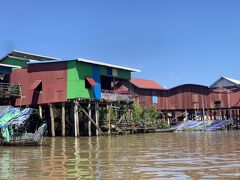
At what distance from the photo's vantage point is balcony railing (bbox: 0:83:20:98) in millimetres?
32312

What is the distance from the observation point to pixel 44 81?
33656mm

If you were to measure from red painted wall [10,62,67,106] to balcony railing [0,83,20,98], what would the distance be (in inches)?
20.9

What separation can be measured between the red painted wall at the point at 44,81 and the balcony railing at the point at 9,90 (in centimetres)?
53

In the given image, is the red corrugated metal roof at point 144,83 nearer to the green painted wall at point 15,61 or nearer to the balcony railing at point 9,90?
the green painted wall at point 15,61

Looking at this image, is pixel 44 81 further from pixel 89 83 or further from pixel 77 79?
pixel 89 83

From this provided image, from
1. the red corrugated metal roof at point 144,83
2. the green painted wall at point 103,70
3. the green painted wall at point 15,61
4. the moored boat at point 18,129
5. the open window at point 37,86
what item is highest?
the green painted wall at point 15,61

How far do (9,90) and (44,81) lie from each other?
→ 2913 millimetres

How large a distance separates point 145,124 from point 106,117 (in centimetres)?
552

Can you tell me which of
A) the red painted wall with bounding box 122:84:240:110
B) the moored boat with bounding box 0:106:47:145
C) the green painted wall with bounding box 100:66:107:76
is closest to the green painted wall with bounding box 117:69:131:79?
the green painted wall with bounding box 100:66:107:76

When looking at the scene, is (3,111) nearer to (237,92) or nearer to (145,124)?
(145,124)

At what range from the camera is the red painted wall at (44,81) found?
108 ft

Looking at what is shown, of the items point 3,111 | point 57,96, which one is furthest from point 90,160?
point 57,96

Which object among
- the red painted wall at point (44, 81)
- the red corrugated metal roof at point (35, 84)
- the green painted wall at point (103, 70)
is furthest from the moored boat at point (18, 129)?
the green painted wall at point (103, 70)

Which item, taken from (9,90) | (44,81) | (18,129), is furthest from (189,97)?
(18,129)
